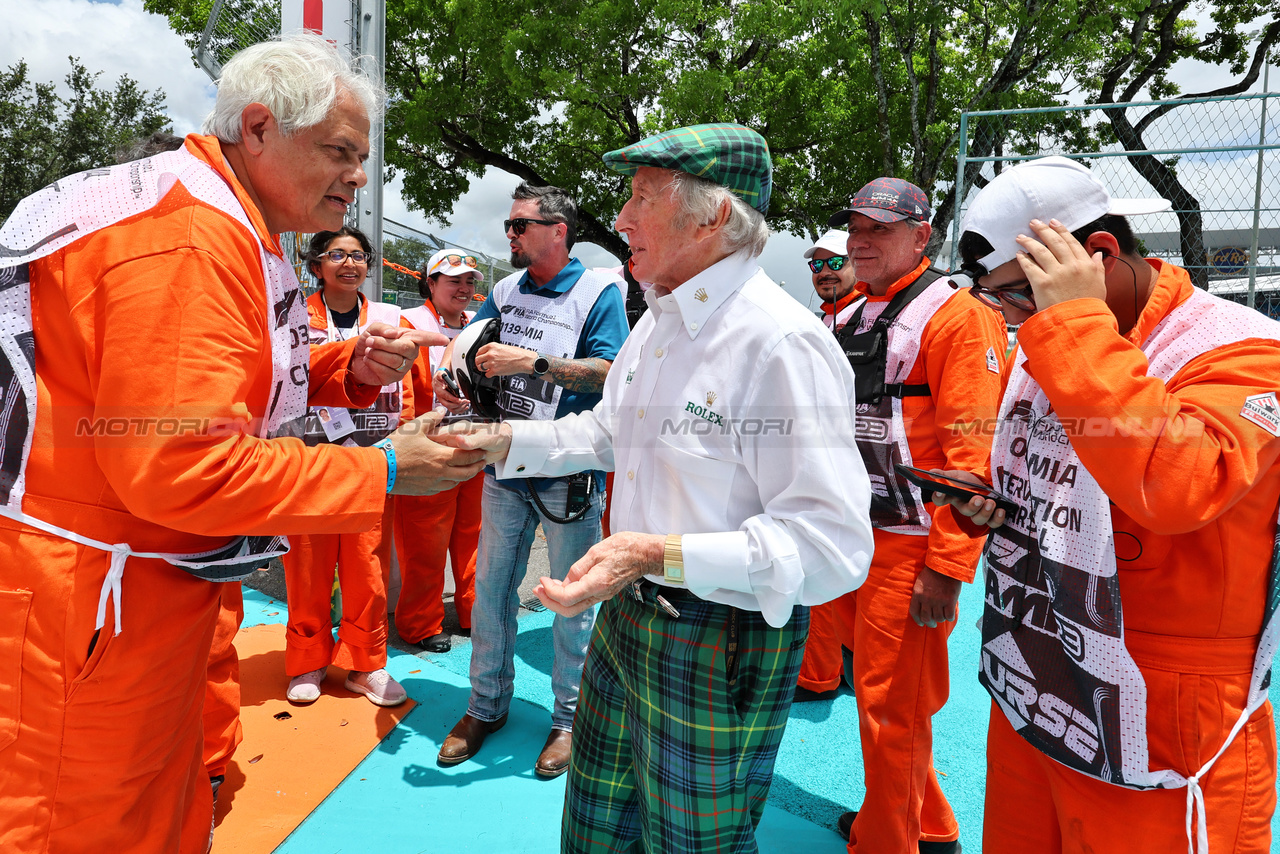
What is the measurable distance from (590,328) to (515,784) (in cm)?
216

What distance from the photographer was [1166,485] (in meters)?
1.38

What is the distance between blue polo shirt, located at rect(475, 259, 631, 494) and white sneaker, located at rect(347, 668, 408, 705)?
1.35 meters

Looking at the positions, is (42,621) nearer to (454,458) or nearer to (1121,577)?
(454,458)

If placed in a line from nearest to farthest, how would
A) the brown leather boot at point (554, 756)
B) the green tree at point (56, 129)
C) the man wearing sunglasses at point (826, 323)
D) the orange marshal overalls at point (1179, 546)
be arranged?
the orange marshal overalls at point (1179, 546)
the brown leather boot at point (554, 756)
the man wearing sunglasses at point (826, 323)
the green tree at point (56, 129)

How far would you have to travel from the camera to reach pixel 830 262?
473 cm

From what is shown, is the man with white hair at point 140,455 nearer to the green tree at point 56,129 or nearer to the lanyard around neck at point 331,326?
the lanyard around neck at point 331,326

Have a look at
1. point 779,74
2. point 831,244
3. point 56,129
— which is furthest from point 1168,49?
point 56,129

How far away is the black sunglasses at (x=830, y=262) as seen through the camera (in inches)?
184

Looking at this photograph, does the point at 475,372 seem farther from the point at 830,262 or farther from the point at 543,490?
the point at 830,262

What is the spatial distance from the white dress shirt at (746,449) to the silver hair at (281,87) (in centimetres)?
94

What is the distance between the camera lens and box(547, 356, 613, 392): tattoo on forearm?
11.3ft

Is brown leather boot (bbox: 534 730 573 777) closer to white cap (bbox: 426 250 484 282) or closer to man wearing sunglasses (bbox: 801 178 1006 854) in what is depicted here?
man wearing sunglasses (bbox: 801 178 1006 854)

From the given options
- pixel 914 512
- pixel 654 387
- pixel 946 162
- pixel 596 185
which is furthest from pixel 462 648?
pixel 596 185

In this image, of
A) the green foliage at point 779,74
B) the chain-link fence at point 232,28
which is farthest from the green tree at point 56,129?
the chain-link fence at point 232,28
